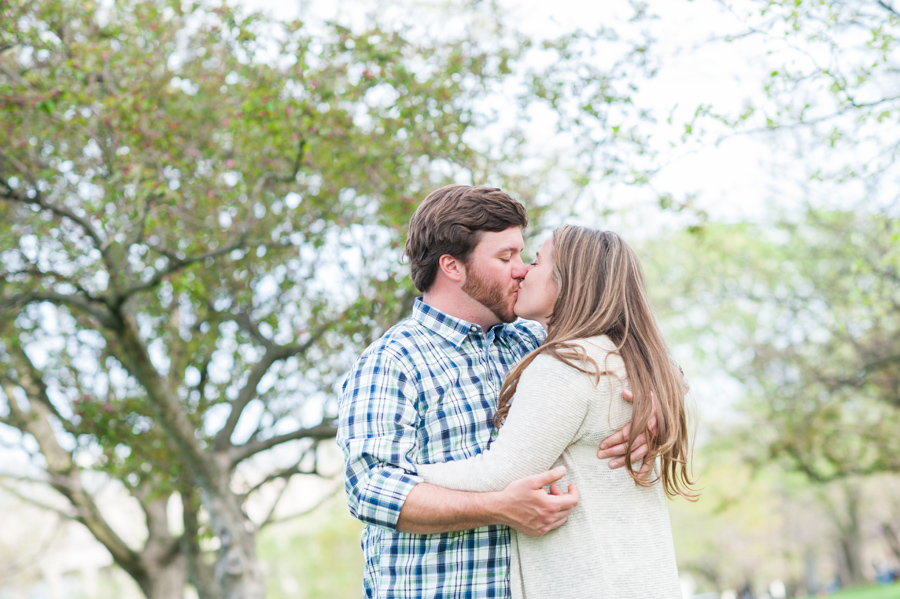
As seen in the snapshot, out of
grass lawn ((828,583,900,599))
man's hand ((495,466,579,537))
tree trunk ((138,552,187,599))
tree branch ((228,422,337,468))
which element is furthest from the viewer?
grass lawn ((828,583,900,599))

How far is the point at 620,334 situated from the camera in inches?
109

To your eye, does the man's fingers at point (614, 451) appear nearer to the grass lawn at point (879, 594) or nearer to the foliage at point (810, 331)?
the foliage at point (810, 331)

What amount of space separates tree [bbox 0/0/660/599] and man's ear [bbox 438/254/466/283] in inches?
149

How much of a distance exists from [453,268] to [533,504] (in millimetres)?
1032

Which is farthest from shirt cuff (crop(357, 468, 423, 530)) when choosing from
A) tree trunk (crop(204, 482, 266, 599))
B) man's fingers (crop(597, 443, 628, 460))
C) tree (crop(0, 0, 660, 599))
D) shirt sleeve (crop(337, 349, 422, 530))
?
tree trunk (crop(204, 482, 266, 599))

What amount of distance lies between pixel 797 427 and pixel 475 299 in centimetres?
1423

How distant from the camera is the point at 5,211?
26.2ft

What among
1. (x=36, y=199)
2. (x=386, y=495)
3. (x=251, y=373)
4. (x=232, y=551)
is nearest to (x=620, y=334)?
(x=386, y=495)

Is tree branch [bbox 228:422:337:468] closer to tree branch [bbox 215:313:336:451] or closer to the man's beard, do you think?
tree branch [bbox 215:313:336:451]

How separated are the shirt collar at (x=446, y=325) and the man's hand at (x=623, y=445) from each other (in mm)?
685

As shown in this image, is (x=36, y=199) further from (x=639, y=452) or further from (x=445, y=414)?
(x=639, y=452)

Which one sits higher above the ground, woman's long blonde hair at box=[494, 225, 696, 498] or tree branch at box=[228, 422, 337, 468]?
tree branch at box=[228, 422, 337, 468]

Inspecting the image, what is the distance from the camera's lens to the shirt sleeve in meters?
2.47

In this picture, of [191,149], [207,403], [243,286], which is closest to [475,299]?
[191,149]
